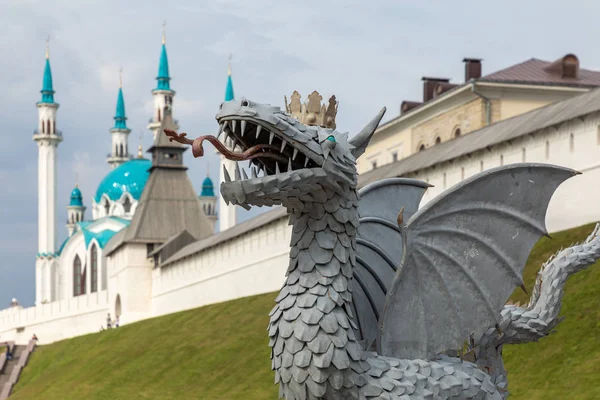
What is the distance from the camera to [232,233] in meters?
45.3

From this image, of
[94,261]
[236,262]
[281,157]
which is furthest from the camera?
[94,261]

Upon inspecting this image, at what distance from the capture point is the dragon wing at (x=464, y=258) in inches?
338

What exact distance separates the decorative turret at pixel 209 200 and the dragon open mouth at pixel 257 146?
9060cm

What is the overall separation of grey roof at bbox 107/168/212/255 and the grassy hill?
1170 cm

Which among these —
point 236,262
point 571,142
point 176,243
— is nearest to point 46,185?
point 176,243

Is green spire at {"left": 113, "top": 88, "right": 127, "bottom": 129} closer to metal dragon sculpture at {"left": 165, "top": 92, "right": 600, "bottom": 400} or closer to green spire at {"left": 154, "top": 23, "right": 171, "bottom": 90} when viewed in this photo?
green spire at {"left": 154, "top": 23, "right": 171, "bottom": 90}

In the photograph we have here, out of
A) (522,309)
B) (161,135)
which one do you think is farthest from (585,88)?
(522,309)

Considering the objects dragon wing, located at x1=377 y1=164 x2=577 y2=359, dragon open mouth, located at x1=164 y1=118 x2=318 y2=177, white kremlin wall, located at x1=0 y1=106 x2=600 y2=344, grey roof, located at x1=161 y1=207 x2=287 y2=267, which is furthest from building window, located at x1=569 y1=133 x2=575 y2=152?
dragon open mouth, located at x1=164 y1=118 x2=318 y2=177

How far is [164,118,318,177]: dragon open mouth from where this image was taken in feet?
24.0

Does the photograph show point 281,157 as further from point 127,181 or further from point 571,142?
point 127,181

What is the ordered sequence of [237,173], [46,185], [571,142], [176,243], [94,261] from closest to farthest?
[237,173] → [571,142] → [176,243] → [46,185] → [94,261]

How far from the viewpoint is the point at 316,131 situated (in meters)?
7.73

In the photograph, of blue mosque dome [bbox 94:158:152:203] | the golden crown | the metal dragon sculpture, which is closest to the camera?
the metal dragon sculpture

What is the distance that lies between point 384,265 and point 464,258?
62cm
